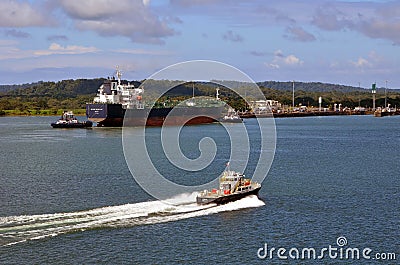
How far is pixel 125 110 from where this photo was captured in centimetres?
8050

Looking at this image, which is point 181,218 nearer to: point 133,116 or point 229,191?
point 229,191

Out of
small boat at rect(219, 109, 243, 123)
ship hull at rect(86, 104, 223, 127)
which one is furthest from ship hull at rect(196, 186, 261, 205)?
small boat at rect(219, 109, 243, 123)

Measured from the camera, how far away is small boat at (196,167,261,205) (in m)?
24.4

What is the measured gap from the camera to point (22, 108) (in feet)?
550

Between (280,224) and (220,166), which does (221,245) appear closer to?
(280,224)

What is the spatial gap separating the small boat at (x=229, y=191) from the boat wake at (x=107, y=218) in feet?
0.77

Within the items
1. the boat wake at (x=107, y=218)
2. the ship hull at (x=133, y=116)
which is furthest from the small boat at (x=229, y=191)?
the ship hull at (x=133, y=116)

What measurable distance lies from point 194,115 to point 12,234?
73.8 meters

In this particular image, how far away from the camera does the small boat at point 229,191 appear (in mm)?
24406

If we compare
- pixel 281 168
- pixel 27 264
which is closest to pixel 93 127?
pixel 281 168

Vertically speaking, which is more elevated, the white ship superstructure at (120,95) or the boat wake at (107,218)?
the white ship superstructure at (120,95)

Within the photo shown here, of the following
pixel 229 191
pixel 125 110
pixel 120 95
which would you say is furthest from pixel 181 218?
pixel 120 95

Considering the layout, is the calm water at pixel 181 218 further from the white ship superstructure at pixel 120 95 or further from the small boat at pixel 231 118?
the small boat at pixel 231 118

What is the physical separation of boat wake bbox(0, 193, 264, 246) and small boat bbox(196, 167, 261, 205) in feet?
0.77
